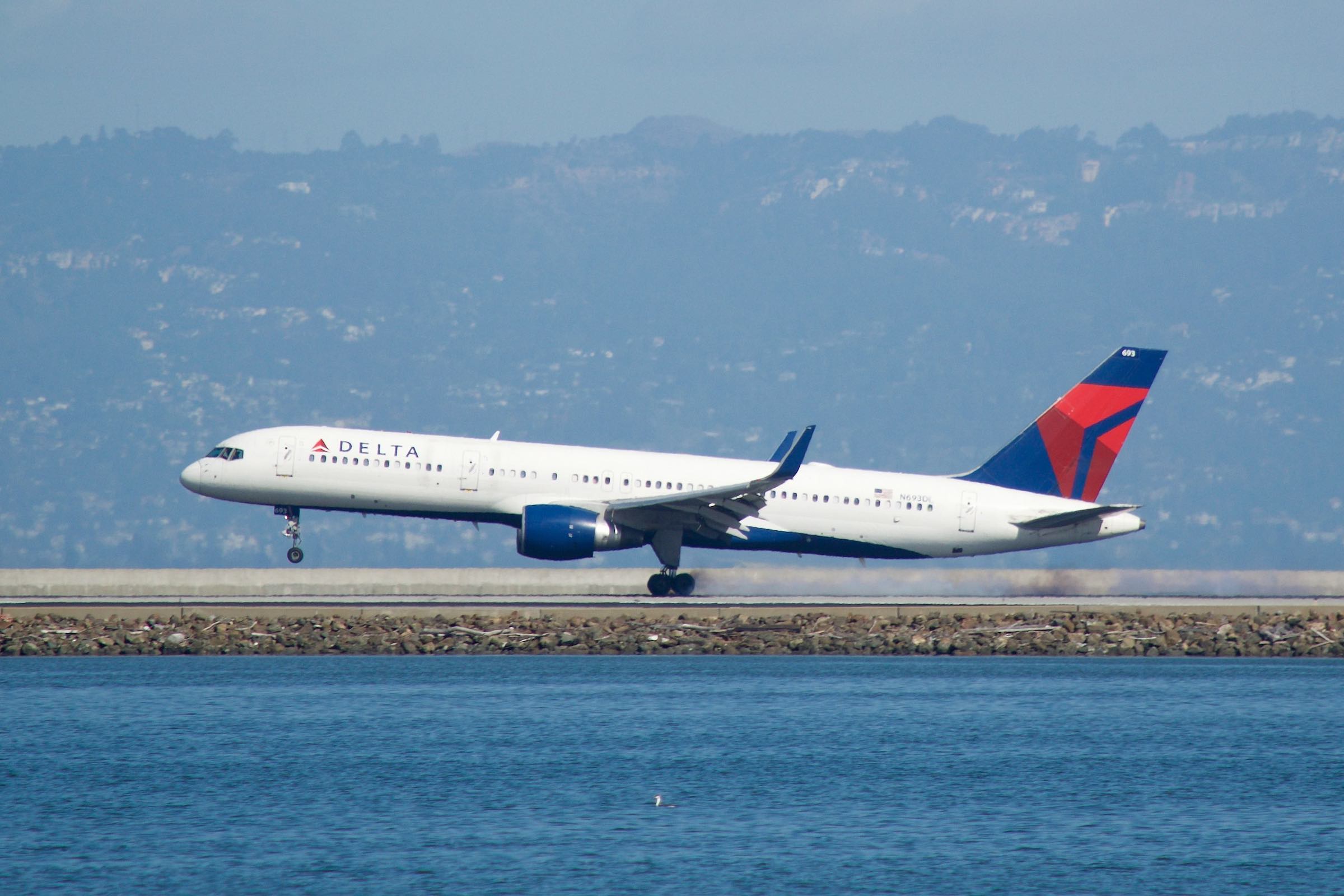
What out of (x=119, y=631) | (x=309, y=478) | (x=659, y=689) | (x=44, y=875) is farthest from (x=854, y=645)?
(x=44, y=875)

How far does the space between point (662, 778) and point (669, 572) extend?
1910cm

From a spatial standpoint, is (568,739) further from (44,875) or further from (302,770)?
(44,875)

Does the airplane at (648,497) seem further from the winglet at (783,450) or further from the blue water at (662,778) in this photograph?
the blue water at (662,778)

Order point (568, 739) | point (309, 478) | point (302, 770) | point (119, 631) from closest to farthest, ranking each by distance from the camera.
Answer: point (302, 770) → point (568, 739) → point (119, 631) → point (309, 478)

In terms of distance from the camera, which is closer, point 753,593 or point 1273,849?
point 1273,849

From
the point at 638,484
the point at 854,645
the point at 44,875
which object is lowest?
the point at 44,875

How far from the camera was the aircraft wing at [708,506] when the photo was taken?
4875 cm

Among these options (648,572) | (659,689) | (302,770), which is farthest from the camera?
(648,572)

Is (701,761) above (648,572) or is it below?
below

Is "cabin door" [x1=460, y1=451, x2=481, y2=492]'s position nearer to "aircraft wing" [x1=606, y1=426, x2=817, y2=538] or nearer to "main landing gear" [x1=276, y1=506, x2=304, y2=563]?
"aircraft wing" [x1=606, y1=426, x2=817, y2=538]

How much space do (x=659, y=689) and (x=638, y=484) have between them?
8.71 m

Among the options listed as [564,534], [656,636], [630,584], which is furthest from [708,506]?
[630,584]

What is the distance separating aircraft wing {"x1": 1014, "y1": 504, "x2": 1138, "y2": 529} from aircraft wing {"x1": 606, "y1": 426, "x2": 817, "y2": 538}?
282 inches

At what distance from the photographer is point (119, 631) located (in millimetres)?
47531
